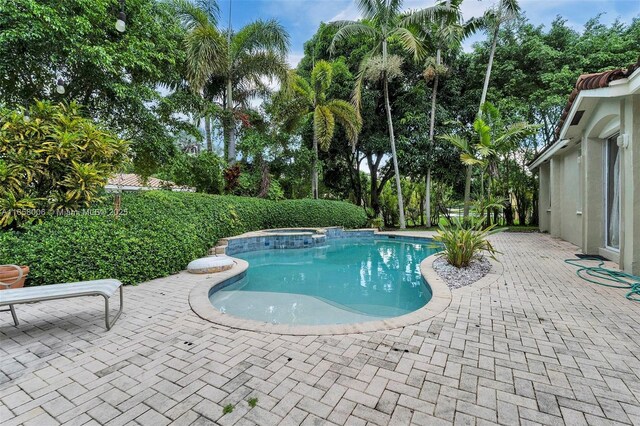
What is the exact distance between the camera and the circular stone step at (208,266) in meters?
6.40

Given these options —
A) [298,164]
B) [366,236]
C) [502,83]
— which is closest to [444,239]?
[366,236]

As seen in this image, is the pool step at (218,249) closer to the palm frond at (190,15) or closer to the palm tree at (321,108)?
the palm tree at (321,108)

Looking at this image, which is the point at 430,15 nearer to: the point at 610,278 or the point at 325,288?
the point at 610,278

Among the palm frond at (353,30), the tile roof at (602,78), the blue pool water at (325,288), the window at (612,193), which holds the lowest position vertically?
the blue pool water at (325,288)

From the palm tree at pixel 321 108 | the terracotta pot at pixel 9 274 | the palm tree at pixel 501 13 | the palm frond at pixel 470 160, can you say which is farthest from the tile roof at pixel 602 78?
the palm tree at pixel 321 108

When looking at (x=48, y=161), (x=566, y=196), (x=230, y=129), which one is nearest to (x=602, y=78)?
(x=566, y=196)

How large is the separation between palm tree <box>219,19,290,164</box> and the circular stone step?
28.6 feet

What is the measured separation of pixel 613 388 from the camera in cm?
235

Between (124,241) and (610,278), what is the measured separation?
9.17m

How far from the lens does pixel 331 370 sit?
2650 mm

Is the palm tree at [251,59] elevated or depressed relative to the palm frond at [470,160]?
elevated

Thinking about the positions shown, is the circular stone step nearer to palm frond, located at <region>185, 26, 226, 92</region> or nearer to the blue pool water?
the blue pool water

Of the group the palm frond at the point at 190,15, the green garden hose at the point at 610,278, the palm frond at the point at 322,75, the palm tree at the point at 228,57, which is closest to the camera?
the green garden hose at the point at 610,278

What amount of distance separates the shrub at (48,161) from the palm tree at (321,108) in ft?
35.1
